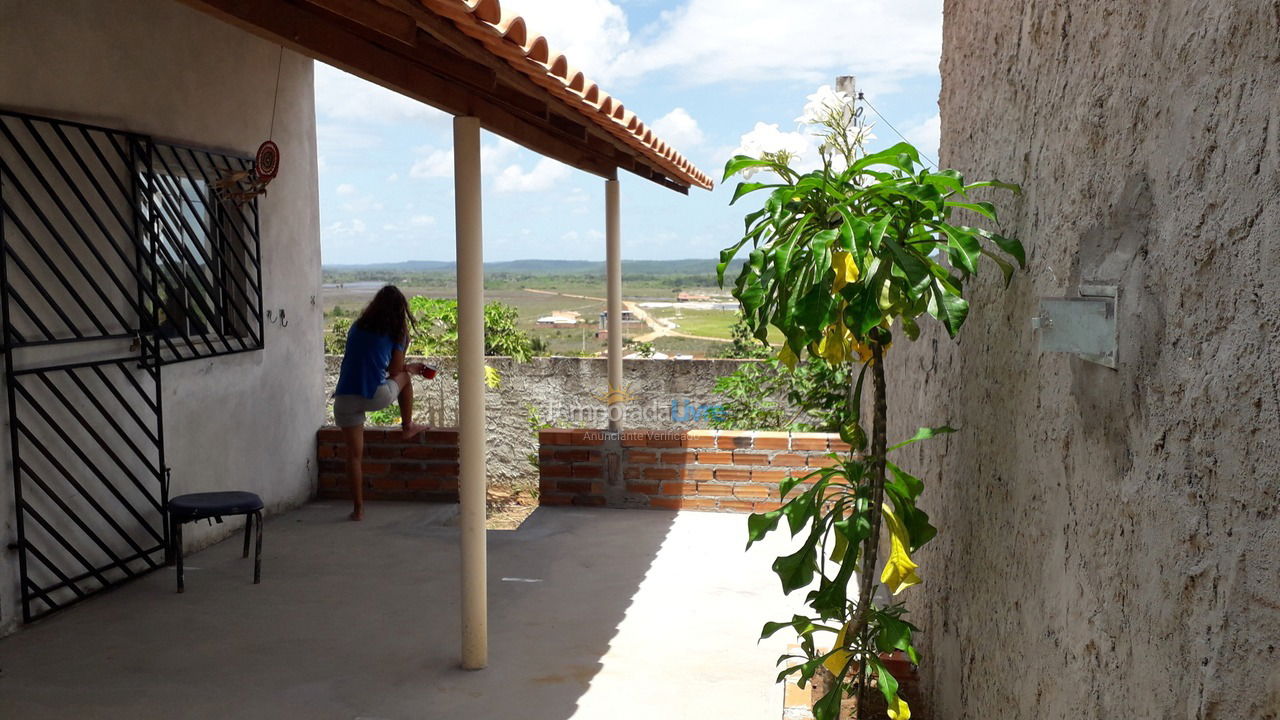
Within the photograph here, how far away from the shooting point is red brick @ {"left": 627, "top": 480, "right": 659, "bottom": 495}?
6505mm

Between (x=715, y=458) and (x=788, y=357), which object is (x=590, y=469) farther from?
(x=788, y=357)

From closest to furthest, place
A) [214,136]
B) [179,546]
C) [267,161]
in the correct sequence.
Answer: [179,546]
[214,136]
[267,161]

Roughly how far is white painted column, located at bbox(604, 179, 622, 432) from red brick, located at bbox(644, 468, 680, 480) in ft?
1.24

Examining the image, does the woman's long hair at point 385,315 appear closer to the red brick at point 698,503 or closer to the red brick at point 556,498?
the red brick at point 556,498

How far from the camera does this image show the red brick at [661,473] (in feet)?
21.2

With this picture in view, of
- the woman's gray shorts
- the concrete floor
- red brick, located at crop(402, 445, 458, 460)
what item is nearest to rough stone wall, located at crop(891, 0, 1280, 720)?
the concrete floor

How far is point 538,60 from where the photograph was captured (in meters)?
3.04

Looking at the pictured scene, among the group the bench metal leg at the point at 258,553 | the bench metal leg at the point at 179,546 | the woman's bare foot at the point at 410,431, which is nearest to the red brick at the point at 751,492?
the woman's bare foot at the point at 410,431

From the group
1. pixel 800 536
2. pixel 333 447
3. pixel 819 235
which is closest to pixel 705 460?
pixel 800 536

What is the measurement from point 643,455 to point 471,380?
2818 millimetres

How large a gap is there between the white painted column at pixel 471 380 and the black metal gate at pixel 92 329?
6.54ft

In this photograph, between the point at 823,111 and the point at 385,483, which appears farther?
the point at 385,483

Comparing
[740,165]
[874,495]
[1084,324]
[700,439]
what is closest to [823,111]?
[740,165]

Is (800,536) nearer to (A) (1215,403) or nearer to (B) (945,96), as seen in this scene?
(B) (945,96)
